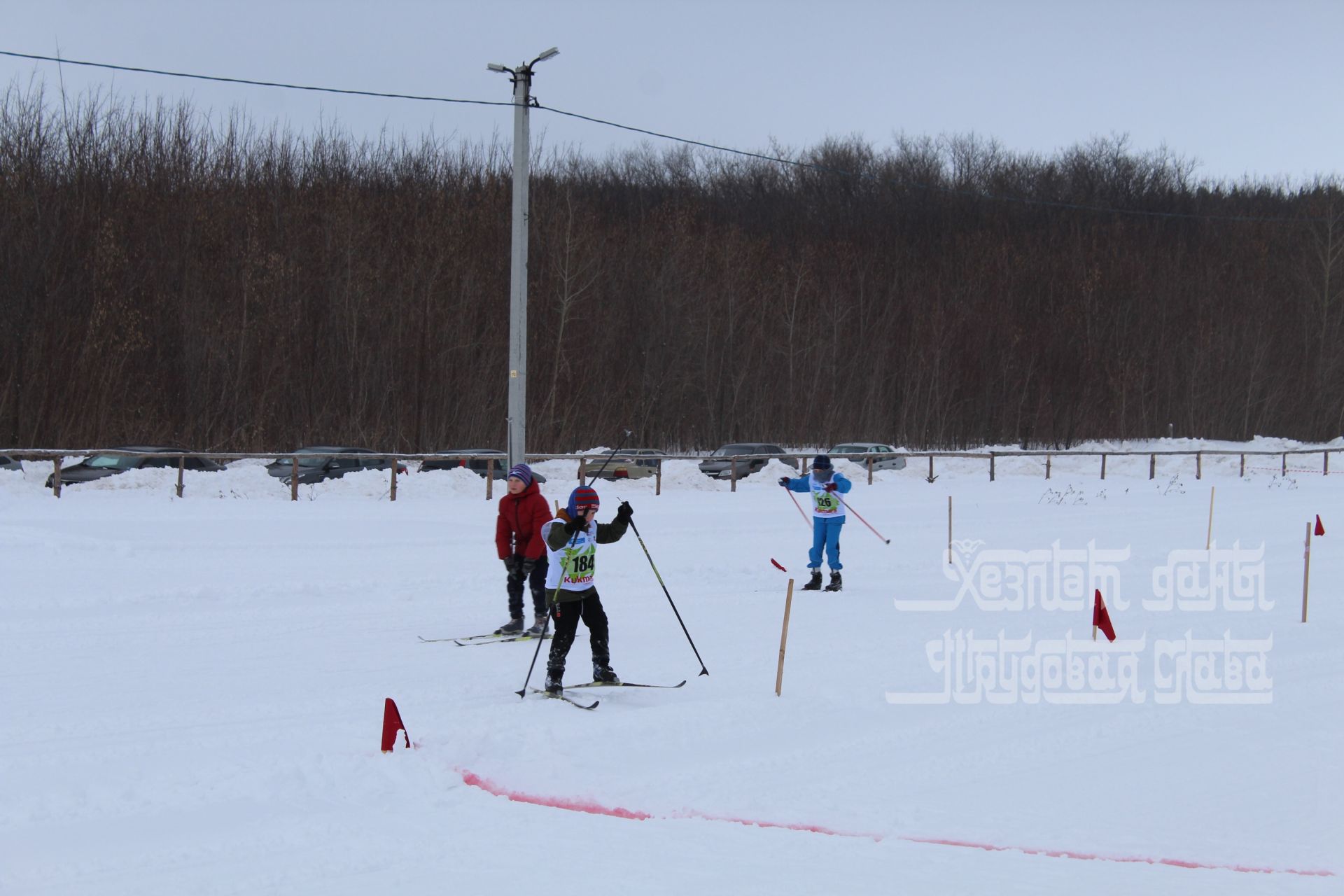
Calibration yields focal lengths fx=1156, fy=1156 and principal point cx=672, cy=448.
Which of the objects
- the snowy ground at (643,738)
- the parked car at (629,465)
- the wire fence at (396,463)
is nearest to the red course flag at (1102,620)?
the snowy ground at (643,738)

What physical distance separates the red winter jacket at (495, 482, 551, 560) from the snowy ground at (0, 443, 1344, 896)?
1.04 metres

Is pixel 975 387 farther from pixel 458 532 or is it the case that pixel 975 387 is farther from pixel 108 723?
pixel 108 723

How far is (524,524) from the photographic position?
11445 millimetres

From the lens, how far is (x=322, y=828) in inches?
239

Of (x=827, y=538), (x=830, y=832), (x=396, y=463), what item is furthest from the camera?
(x=396, y=463)

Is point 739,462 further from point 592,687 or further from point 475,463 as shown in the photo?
point 592,687

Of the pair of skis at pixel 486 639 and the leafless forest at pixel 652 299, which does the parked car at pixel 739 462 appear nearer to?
the leafless forest at pixel 652 299

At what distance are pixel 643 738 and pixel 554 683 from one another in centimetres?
130

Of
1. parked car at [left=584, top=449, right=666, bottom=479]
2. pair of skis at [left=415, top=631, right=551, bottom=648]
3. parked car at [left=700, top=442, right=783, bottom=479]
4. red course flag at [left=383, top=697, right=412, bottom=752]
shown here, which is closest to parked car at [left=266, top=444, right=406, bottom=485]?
parked car at [left=584, top=449, right=666, bottom=479]

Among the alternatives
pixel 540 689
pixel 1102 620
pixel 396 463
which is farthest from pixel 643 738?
pixel 396 463

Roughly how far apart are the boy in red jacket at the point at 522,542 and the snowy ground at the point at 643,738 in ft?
2.05

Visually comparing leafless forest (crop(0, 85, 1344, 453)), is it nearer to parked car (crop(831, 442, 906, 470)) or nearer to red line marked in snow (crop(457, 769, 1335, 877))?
parked car (crop(831, 442, 906, 470))

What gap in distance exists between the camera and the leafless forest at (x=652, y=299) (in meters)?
38.7

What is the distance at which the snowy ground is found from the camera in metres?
5.75
